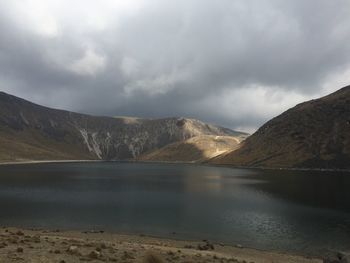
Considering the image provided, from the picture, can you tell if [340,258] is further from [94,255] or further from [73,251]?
[73,251]

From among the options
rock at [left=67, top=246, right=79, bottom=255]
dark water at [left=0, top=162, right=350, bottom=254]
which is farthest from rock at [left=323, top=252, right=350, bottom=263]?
rock at [left=67, top=246, right=79, bottom=255]

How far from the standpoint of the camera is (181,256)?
4097 centimetres

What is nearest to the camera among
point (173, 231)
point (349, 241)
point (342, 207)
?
point (349, 241)

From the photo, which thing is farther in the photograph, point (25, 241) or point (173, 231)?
point (173, 231)

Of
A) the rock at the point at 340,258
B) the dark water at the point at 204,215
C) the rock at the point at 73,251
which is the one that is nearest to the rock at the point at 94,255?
the rock at the point at 73,251

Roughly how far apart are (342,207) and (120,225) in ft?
185

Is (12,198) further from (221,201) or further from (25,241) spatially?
(25,241)

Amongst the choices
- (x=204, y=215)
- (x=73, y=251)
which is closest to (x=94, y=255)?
(x=73, y=251)

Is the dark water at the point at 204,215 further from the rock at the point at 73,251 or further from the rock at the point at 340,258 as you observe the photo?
the rock at the point at 73,251

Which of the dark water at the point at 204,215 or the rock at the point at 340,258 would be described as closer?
the rock at the point at 340,258

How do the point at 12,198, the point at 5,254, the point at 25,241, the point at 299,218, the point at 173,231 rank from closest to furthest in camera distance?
the point at 5,254, the point at 25,241, the point at 173,231, the point at 299,218, the point at 12,198

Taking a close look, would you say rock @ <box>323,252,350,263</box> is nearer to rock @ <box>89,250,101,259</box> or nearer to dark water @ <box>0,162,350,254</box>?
dark water @ <box>0,162,350,254</box>

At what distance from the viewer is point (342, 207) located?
9988 cm

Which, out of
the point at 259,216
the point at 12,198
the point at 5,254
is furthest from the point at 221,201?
the point at 5,254
